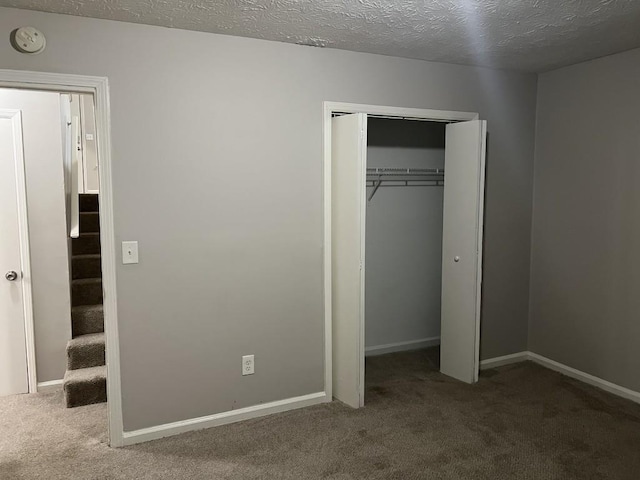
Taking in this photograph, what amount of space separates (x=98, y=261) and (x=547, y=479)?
3485 mm

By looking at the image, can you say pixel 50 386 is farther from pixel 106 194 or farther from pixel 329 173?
pixel 329 173

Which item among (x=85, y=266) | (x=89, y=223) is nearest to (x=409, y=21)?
(x=85, y=266)

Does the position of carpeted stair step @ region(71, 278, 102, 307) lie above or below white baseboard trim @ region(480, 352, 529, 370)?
above

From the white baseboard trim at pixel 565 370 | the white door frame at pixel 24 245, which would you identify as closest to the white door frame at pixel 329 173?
the white baseboard trim at pixel 565 370

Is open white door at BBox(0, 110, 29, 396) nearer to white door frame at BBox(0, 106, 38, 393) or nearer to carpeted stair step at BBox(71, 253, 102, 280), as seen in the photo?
white door frame at BBox(0, 106, 38, 393)

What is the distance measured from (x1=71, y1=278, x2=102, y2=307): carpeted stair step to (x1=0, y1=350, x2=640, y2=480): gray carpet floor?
73 cm

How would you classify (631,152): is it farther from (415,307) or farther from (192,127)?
(192,127)

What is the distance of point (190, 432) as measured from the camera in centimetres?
306

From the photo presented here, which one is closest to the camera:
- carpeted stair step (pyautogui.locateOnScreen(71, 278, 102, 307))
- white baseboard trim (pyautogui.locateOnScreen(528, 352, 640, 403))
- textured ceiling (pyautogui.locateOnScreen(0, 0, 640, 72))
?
textured ceiling (pyautogui.locateOnScreen(0, 0, 640, 72))

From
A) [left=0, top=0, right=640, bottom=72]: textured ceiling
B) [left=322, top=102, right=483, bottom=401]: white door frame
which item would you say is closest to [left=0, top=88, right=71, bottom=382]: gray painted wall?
[left=0, top=0, right=640, bottom=72]: textured ceiling

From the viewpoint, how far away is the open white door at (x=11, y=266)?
3.47 meters

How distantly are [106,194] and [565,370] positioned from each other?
11.4 ft

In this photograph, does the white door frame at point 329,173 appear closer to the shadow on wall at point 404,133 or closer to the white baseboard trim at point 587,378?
the shadow on wall at point 404,133

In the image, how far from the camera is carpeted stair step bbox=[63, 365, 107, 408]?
3.40m
